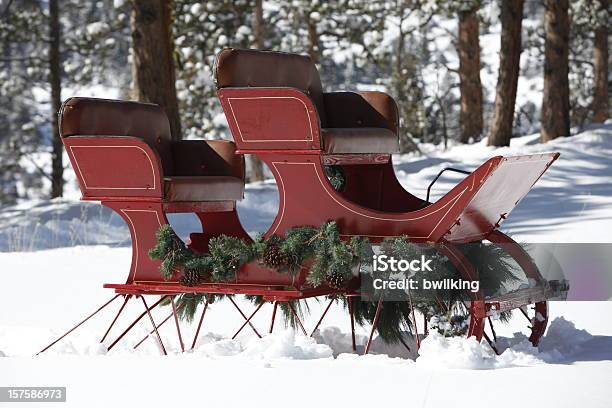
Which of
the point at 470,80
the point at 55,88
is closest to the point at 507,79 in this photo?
the point at 470,80

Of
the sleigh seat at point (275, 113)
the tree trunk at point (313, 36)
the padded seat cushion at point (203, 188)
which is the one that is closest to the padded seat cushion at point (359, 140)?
the sleigh seat at point (275, 113)

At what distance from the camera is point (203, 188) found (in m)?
6.12

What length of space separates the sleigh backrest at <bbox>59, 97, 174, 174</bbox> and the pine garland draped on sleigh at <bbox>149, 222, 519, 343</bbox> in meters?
0.57

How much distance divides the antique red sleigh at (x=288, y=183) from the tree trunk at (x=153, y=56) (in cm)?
696

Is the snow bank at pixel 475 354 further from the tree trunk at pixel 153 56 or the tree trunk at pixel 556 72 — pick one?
the tree trunk at pixel 556 72

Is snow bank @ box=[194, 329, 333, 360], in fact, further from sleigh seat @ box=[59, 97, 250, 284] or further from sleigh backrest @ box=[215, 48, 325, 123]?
sleigh backrest @ box=[215, 48, 325, 123]

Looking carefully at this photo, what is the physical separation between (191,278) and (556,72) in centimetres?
1175

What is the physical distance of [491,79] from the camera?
49594mm

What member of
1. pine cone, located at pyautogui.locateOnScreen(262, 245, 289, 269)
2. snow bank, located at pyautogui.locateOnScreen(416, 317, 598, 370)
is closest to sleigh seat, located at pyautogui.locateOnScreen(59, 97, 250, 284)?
pine cone, located at pyautogui.locateOnScreen(262, 245, 289, 269)

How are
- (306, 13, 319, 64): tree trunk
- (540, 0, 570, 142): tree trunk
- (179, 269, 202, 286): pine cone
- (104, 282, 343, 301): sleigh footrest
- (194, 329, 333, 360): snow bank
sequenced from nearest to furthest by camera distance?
(194, 329, 333, 360): snow bank → (104, 282, 343, 301): sleigh footrest → (179, 269, 202, 286): pine cone → (540, 0, 570, 142): tree trunk → (306, 13, 319, 64): tree trunk

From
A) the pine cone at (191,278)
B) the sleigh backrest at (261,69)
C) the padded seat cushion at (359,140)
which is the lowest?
the pine cone at (191,278)

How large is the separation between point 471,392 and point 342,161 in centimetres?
166

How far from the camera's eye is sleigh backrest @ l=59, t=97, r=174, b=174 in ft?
19.4

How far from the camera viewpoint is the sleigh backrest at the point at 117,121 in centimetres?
591
